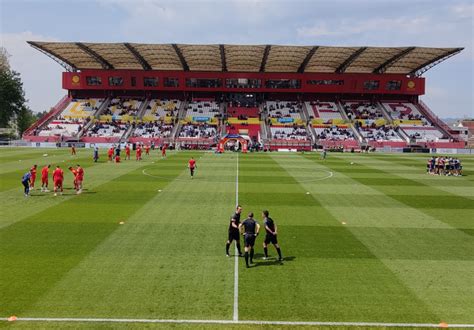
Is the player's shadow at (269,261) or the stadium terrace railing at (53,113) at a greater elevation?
the stadium terrace railing at (53,113)

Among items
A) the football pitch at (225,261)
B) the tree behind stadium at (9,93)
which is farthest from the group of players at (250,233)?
the tree behind stadium at (9,93)

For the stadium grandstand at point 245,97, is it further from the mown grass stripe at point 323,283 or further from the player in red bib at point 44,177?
the mown grass stripe at point 323,283

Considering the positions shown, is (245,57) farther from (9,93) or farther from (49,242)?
(49,242)

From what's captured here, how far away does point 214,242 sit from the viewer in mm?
15258

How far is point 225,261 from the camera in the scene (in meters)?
13.3

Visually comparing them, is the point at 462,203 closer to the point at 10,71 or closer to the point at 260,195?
the point at 260,195

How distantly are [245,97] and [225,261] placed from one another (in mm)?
75297

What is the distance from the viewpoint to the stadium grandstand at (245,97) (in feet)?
234

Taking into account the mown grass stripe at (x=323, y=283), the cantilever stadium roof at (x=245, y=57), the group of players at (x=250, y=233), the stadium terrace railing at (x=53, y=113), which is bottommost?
the mown grass stripe at (x=323, y=283)

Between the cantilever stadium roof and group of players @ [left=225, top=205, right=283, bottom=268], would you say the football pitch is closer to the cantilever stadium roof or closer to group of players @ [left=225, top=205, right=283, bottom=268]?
group of players @ [left=225, top=205, right=283, bottom=268]

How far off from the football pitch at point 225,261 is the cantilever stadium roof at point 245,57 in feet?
149

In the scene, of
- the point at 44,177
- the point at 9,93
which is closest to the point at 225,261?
the point at 44,177

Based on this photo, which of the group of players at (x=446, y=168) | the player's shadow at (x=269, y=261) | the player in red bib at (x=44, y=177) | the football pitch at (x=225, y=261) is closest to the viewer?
the football pitch at (x=225, y=261)

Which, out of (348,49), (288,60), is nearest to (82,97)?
(288,60)
